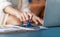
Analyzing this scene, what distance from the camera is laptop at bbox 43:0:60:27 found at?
3.13 ft

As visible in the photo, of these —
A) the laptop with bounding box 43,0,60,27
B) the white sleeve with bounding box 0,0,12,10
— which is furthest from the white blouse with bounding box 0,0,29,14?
the laptop with bounding box 43,0,60,27

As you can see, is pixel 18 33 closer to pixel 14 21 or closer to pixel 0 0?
pixel 14 21

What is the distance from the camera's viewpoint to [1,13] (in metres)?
1.46

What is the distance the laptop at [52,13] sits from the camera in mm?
953

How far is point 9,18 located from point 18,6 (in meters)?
0.25

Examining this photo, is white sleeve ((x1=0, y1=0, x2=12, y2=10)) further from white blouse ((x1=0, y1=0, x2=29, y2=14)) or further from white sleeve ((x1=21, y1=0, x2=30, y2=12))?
white sleeve ((x1=21, y1=0, x2=30, y2=12))

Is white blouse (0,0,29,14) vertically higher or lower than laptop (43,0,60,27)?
higher

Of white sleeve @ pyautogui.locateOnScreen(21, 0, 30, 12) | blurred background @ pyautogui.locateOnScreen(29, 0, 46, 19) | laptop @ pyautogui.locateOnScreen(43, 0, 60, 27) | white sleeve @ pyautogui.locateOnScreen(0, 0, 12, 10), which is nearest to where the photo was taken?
laptop @ pyautogui.locateOnScreen(43, 0, 60, 27)

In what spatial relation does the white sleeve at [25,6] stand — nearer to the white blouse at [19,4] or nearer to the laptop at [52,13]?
the white blouse at [19,4]

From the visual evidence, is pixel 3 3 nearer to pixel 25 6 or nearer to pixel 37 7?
pixel 25 6

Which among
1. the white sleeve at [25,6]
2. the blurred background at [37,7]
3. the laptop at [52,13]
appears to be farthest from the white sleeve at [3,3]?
the laptop at [52,13]

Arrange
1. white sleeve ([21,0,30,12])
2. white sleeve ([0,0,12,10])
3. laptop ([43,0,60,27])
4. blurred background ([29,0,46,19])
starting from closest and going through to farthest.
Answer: laptop ([43,0,60,27]), white sleeve ([0,0,12,10]), white sleeve ([21,0,30,12]), blurred background ([29,0,46,19])

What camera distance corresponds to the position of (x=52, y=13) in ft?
3.20

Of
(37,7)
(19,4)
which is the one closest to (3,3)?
(19,4)
